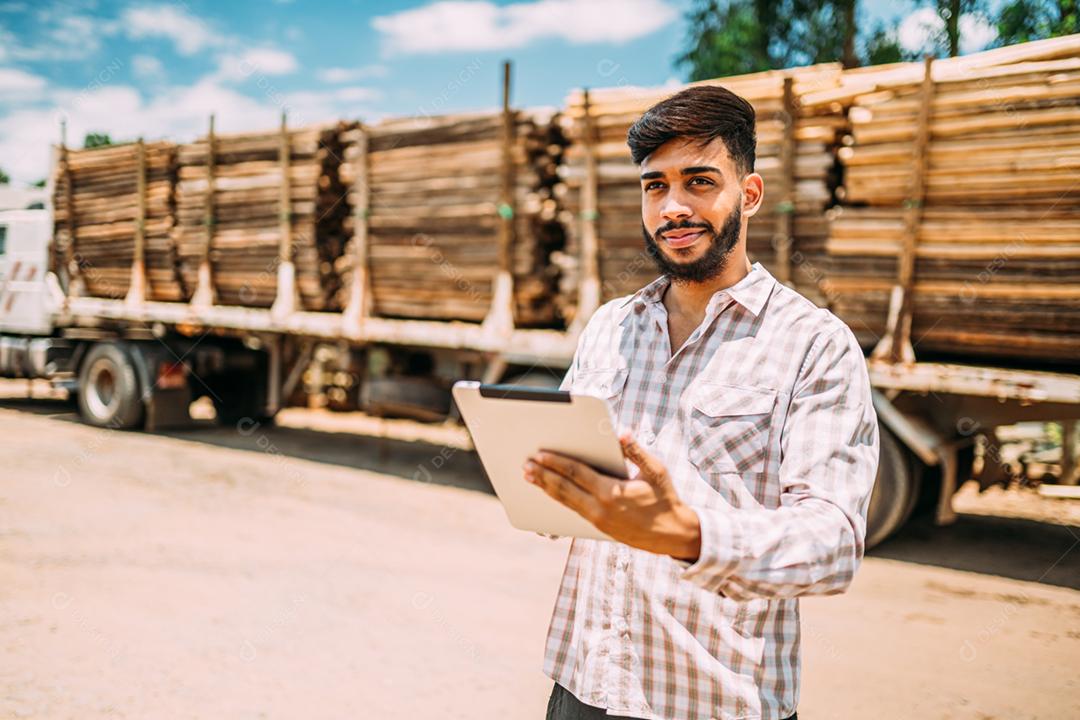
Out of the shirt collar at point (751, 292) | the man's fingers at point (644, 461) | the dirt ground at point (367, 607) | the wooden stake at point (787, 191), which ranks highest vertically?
the wooden stake at point (787, 191)

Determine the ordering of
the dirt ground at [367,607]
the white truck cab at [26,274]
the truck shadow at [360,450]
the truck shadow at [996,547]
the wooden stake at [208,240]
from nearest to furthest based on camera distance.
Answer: the dirt ground at [367,607]
the truck shadow at [996,547]
the truck shadow at [360,450]
the wooden stake at [208,240]
the white truck cab at [26,274]

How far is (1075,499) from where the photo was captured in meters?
8.43

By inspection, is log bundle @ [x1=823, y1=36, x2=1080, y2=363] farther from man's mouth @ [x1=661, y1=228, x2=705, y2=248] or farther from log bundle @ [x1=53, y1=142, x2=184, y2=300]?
log bundle @ [x1=53, y1=142, x2=184, y2=300]

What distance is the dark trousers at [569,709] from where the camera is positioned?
1.72 m

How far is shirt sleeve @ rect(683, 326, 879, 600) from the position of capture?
52.6 inches

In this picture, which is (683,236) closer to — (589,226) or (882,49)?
(589,226)

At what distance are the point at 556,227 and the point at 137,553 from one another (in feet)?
15.1

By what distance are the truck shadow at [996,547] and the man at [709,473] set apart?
546 cm

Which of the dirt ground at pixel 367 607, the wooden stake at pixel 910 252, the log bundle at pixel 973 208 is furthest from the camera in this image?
the wooden stake at pixel 910 252

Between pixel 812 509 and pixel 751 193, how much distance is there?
73 centimetres

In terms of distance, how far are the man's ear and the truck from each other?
4.69m

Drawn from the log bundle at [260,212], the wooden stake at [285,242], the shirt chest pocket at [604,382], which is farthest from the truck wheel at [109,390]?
the shirt chest pocket at [604,382]

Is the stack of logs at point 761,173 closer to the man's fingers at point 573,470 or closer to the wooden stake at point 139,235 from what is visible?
the man's fingers at point 573,470

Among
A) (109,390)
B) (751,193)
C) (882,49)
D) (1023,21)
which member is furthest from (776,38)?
(751,193)
